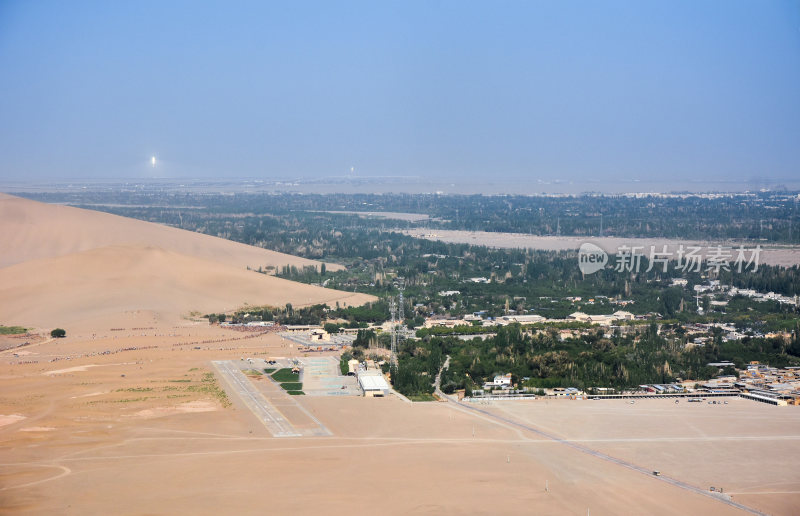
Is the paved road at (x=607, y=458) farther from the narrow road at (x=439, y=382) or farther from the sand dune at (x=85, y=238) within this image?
the sand dune at (x=85, y=238)

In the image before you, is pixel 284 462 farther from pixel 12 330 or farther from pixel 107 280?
pixel 107 280

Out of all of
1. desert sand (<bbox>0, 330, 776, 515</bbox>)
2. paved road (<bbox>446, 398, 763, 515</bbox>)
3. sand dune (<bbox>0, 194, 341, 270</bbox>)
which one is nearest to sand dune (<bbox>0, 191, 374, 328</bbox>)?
sand dune (<bbox>0, 194, 341, 270</bbox>)

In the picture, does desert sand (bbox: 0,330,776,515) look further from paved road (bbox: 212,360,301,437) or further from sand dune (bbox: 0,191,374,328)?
sand dune (bbox: 0,191,374,328)

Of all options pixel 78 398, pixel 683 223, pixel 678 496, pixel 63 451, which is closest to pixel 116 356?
pixel 78 398

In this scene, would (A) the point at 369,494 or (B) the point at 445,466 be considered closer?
(A) the point at 369,494

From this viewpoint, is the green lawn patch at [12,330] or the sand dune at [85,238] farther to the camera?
the sand dune at [85,238]

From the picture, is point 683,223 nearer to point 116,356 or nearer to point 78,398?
point 116,356

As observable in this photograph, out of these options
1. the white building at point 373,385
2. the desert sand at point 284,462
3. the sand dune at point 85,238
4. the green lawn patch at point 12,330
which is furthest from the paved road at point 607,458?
the sand dune at point 85,238
